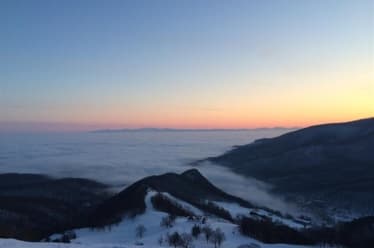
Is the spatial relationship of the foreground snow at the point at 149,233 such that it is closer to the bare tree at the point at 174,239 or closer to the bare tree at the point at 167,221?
the bare tree at the point at 167,221

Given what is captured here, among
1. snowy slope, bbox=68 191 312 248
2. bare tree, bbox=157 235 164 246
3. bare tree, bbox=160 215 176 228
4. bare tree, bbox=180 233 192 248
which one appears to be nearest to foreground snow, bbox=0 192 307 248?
snowy slope, bbox=68 191 312 248

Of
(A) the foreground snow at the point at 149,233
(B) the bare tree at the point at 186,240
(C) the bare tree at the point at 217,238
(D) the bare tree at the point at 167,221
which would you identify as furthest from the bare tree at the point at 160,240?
(D) the bare tree at the point at 167,221

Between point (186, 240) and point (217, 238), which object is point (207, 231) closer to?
point (217, 238)

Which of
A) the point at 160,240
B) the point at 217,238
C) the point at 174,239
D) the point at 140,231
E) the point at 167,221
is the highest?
the point at 217,238

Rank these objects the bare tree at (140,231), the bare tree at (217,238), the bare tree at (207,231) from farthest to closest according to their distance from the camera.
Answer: the bare tree at (140,231) → the bare tree at (207,231) → the bare tree at (217,238)

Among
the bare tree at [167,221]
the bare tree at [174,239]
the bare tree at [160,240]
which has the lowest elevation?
the bare tree at [167,221]

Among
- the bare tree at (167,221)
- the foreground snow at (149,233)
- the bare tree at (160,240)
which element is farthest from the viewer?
the bare tree at (167,221)

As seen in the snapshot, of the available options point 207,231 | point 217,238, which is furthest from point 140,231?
point 217,238

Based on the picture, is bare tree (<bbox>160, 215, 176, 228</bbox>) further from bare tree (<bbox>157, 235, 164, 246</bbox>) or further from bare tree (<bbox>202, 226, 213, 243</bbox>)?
bare tree (<bbox>157, 235, 164, 246</bbox>)

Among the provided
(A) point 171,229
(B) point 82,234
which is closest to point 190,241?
(A) point 171,229

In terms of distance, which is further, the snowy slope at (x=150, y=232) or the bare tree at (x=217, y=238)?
the snowy slope at (x=150, y=232)

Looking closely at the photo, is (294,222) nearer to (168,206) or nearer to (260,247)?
(168,206)
